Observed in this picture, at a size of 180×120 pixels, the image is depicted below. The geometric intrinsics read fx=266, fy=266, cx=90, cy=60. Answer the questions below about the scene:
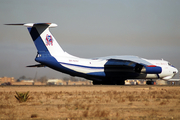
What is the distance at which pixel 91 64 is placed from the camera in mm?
30109

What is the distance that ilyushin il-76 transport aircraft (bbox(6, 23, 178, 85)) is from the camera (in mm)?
27672

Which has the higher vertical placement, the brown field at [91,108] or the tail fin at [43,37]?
the tail fin at [43,37]

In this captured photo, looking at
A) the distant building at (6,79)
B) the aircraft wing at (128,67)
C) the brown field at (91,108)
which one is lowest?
the brown field at (91,108)

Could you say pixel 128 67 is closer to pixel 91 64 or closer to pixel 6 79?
pixel 91 64

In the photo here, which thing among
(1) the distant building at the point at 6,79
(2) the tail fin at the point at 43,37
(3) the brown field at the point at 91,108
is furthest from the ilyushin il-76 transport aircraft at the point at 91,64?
(3) the brown field at the point at 91,108

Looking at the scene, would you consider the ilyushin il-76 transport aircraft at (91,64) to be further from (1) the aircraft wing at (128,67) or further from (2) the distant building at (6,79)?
(2) the distant building at (6,79)

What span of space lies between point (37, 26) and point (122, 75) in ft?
38.3

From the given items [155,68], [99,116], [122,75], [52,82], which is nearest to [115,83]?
[122,75]

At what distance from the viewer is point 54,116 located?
9219mm

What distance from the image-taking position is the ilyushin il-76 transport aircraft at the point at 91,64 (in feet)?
90.8

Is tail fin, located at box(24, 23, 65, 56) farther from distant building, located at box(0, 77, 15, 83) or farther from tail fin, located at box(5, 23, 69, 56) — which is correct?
distant building, located at box(0, 77, 15, 83)

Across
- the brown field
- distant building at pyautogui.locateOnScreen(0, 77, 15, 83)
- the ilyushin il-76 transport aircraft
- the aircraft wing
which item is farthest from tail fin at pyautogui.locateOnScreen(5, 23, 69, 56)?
the brown field

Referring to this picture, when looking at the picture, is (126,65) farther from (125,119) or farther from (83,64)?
(125,119)

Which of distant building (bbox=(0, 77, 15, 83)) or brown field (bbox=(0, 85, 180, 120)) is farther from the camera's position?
distant building (bbox=(0, 77, 15, 83))
